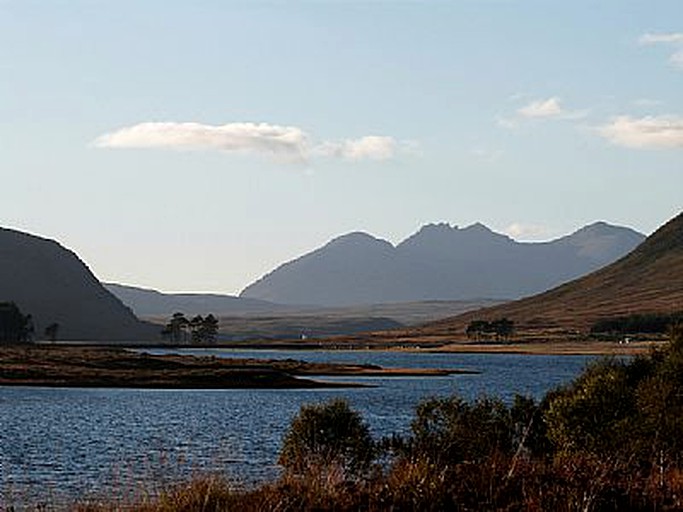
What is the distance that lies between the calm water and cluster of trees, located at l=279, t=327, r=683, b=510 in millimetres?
3741

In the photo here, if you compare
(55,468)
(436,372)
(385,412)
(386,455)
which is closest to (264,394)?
(385,412)

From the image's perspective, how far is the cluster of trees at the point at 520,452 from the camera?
55.6 feet

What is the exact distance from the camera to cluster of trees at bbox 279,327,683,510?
16953 millimetres

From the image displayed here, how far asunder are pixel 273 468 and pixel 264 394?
288 feet

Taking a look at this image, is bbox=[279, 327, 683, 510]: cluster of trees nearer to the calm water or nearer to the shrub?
the shrub

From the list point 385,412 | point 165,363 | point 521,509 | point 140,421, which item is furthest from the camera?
point 165,363

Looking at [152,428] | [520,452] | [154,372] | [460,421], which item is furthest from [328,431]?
[154,372]

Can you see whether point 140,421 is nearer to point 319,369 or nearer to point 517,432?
point 517,432

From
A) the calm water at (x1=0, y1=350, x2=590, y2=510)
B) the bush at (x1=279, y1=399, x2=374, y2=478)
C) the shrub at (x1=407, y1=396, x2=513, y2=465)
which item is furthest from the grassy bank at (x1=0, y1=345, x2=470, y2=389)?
the bush at (x1=279, y1=399, x2=374, y2=478)

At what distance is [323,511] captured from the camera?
16391mm

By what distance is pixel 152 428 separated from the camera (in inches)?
3361

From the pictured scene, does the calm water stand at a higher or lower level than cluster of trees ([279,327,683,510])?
lower

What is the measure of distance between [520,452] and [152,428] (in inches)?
2639

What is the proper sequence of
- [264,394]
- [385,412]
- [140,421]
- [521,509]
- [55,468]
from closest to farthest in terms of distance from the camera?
1. [521,509]
2. [55,468]
3. [140,421]
4. [385,412]
5. [264,394]
